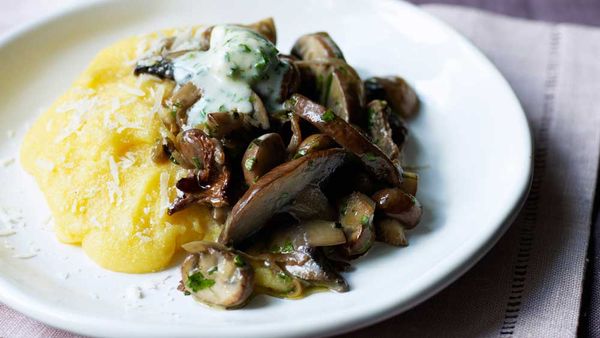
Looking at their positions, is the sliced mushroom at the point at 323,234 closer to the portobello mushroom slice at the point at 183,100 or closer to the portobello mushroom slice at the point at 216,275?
the portobello mushroom slice at the point at 216,275

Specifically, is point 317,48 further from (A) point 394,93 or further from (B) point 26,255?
(B) point 26,255

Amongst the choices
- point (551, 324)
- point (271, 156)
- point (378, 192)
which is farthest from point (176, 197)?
point (551, 324)

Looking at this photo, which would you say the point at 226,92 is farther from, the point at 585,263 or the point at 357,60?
the point at 585,263

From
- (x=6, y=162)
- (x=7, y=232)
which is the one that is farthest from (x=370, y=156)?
(x=6, y=162)

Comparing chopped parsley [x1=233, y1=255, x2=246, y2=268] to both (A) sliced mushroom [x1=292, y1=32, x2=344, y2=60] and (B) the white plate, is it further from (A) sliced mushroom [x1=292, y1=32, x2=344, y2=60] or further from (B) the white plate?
(A) sliced mushroom [x1=292, y1=32, x2=344, y2=60]

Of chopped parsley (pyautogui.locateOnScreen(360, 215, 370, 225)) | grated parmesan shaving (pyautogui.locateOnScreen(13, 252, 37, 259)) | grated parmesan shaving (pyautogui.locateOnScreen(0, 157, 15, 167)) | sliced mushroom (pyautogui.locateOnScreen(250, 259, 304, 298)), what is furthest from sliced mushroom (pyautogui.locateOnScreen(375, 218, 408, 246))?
grated parmesan shaving (pyautogui.locateOnScreen(0, 157, 15, 167))

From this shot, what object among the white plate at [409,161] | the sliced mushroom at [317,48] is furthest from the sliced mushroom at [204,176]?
the sliced mushroom at [317,48]
